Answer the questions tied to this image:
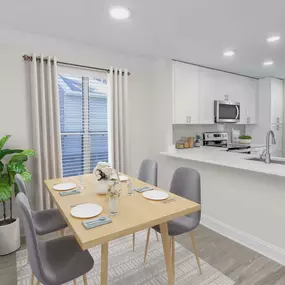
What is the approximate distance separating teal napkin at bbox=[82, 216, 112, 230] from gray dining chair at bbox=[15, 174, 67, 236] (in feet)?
→ 2.71

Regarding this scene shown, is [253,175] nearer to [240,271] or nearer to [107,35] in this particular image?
[240,271]

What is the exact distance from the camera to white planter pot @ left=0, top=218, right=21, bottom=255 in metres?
2.25

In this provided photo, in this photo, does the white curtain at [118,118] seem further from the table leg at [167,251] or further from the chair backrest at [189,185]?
the table leg at [167,251]

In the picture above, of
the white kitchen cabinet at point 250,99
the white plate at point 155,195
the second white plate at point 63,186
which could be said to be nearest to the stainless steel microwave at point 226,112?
the white kitchen cabinet at point 250,99

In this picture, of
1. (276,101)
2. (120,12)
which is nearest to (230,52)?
(120,12)

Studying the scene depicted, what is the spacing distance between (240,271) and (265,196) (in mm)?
793

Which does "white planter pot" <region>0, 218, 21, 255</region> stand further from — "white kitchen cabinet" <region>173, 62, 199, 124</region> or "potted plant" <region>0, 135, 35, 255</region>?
"white kitchen cabinet" <region>173, 62, 199, 124</region>

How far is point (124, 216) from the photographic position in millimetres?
1421

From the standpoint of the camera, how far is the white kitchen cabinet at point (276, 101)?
4.68 metres

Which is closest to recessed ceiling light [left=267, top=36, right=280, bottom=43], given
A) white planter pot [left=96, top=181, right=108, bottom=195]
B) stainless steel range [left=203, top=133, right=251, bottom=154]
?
stainless steel range [left=203, top=133, right=251, bottom=154]

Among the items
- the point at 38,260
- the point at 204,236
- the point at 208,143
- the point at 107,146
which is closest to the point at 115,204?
the point at 38,260

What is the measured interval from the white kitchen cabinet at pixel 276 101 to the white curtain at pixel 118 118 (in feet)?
11.3

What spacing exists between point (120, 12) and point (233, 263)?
106 inches

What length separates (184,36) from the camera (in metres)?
2.58
